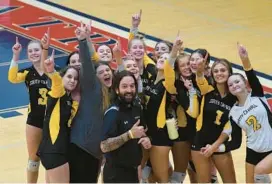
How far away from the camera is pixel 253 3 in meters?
17.2

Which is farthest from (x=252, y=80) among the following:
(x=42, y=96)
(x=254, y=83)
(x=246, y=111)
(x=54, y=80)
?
(x=42, y=96)

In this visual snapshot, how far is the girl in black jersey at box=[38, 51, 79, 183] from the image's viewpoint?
749 cm

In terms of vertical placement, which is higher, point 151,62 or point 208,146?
point 151,62

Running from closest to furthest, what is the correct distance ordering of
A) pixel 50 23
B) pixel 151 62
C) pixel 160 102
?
pixel 160 102
pixel 151 62
pixel 50 23

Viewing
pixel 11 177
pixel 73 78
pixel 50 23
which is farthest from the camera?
pixel 50 23

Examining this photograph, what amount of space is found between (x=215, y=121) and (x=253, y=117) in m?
0.39

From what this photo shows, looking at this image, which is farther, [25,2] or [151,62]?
[25,2]

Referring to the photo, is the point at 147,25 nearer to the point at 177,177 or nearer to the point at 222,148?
the point at 177,177

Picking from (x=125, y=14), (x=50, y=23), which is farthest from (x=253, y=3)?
(x=50, y=23)

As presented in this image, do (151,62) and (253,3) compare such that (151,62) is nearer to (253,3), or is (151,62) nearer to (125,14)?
(125,14)

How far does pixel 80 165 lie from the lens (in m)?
7.59

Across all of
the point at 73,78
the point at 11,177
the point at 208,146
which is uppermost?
the point at 73,78

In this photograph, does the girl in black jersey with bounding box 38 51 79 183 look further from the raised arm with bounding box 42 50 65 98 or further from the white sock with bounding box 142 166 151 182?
the white sock with bounding box 142 166 151 182

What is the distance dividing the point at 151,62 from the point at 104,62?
32.9 inches
